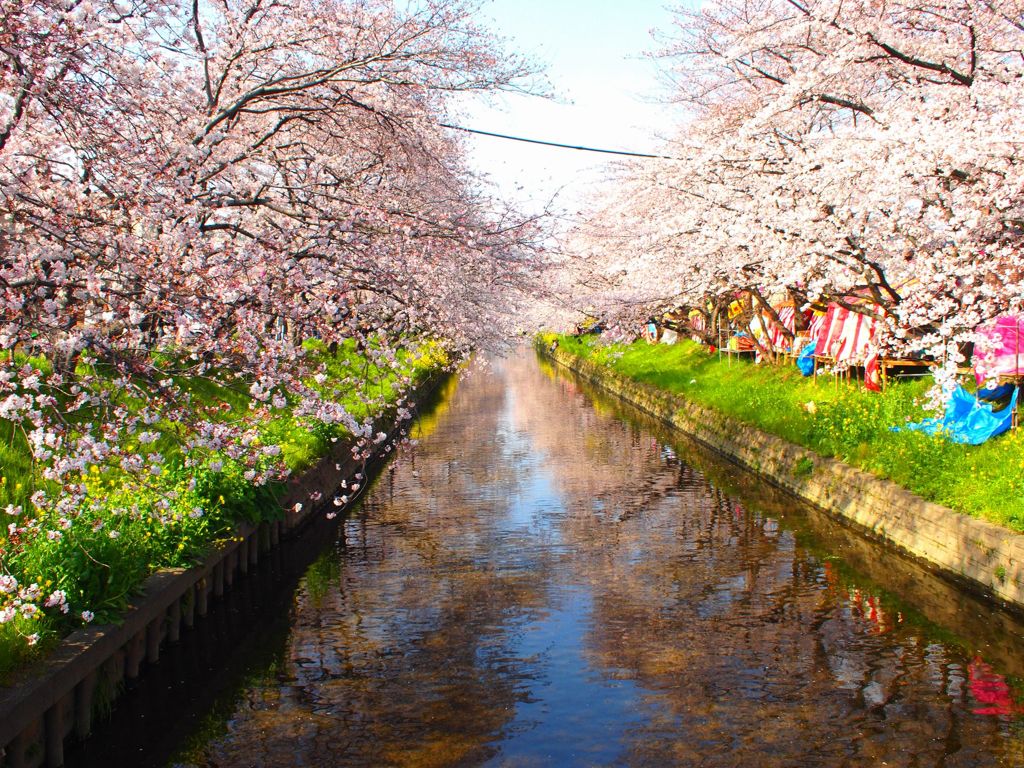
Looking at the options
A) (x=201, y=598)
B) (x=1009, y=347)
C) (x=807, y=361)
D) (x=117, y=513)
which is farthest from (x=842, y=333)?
(x=117, y=513)

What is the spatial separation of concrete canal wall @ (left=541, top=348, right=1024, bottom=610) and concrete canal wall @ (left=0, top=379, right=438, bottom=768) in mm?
9019

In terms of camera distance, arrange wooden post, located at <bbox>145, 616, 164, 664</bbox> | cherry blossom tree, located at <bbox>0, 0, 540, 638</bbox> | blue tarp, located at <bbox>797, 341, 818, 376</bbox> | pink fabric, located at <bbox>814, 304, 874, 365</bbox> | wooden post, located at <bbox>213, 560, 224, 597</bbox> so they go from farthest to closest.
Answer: blue tarp, located at <bbox>797, 341, 818, 376</bbox>
pink fabric, located at <bbox>814, 304, 874, 365</bbox>
wooden post, located at <bbox>213, 560, 224, 597</bbox>
wooden post, located at <bbox>145, 616, 164, 664</bbox>
cherry blossom tree, located at <bbox>0, 0, 540, 638</bbox>

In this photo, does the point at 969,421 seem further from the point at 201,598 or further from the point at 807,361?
the point at 807,361

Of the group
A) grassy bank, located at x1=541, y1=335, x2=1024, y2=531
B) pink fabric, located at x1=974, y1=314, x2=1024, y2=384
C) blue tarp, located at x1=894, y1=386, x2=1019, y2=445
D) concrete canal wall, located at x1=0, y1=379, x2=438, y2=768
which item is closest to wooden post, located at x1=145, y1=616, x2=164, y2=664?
concrete canal wall, located at x1=0, y1=379, x2=438, y2=768

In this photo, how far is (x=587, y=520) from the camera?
1575 centimetres

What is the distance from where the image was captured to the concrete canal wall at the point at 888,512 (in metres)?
10.3

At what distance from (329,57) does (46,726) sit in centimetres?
834

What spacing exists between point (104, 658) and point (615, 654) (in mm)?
4908

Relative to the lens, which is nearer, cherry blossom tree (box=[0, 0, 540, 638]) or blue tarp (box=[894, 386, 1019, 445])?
cherry blossom tree (box=[0, 0, 540, 638])

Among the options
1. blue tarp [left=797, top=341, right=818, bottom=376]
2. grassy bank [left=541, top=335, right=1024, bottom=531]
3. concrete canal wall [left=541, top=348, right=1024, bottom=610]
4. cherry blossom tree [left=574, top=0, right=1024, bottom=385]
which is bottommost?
concrete canal wall [left=541, top=348, right=1024, bottom=610]

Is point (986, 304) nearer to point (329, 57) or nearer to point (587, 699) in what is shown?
point (587, 699)

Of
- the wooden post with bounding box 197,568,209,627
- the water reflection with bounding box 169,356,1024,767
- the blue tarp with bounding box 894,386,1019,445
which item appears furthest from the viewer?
the blue tarp with bounding box 894,386,1019,445

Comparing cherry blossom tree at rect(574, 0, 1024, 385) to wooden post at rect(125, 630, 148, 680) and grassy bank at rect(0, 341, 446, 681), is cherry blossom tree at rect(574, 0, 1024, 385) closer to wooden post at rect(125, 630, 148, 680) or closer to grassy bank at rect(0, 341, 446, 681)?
grassy bank at rect(0, 341, 446, 681)

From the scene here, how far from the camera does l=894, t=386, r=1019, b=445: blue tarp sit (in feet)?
44.0
